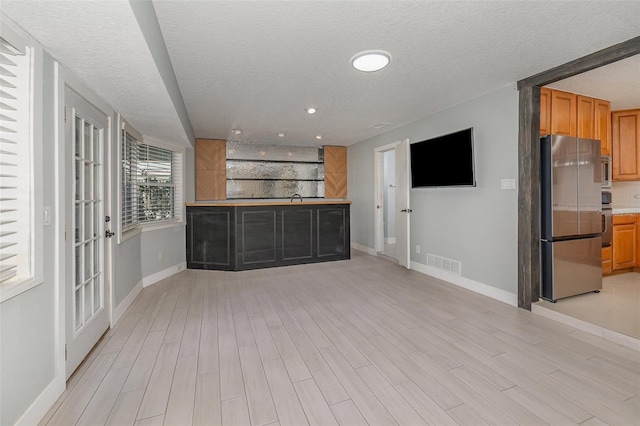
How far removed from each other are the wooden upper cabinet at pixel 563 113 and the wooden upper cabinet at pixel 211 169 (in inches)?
211

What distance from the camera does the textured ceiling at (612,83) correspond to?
113 inches

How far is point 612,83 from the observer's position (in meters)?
3.26

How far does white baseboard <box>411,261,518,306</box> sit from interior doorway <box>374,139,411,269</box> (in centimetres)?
27

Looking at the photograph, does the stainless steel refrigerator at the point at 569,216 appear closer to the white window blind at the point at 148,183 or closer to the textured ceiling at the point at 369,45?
the textured ceiling at the point at 369,45

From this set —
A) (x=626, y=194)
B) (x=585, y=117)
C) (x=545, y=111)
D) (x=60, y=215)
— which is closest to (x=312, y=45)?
(x=60, y=215)

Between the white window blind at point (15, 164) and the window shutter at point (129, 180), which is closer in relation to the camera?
the white window blind at point (15, 164)

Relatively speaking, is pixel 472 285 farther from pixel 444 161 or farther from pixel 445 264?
pixel 444 161

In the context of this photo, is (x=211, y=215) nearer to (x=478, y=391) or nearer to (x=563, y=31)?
(x=478, y=391)

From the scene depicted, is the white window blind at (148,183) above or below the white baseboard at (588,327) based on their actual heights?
above

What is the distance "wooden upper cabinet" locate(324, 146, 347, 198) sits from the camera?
6.88 metres

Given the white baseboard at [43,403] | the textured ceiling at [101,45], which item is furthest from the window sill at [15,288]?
the textured ceiling at [101,45]

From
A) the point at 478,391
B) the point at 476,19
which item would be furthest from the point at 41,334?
the point at 476,19

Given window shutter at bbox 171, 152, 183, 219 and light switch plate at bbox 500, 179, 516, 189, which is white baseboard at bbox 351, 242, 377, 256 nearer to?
light switch plate at bbox 500, 179, 516, 189

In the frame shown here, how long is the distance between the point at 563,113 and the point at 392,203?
4335 mm
